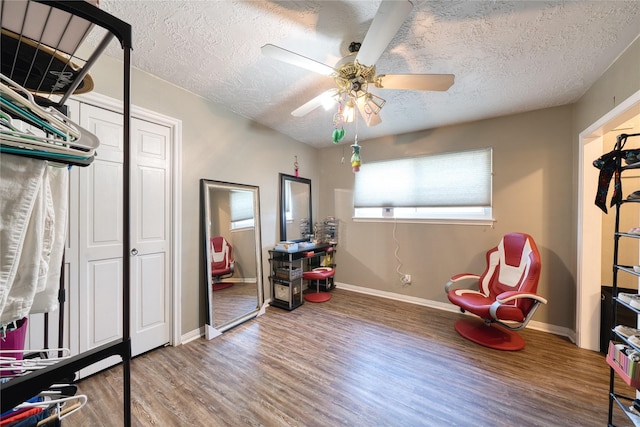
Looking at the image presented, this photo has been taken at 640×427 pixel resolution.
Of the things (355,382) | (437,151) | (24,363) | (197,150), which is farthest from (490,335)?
(197,150)

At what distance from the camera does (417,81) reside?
1.54 m

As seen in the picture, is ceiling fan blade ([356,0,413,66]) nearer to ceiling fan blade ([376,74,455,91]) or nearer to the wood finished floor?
ceiling fan blade ([376,74,455,91])

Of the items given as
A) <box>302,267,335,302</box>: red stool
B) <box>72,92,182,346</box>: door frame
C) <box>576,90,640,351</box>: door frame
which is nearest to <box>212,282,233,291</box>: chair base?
<box>72,92,182,346</box>: door frame

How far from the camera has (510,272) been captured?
8.09ft

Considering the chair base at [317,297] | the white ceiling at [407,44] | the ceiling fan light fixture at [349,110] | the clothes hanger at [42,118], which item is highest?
the white ceiling at [407,44]

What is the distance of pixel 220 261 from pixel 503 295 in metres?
2.88

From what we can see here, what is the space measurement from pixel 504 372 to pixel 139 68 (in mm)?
3914

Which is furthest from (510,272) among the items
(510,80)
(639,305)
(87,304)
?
(87,304)

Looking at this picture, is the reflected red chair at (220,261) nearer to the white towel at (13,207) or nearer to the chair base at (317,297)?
the chair base at (317,297)

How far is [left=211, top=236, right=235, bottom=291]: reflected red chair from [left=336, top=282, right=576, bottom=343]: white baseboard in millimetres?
1981

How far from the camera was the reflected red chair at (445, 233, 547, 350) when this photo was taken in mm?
2090

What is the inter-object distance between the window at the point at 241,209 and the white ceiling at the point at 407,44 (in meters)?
1.06

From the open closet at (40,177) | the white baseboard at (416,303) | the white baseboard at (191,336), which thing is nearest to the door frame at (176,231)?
the white baseboard at (191,336)

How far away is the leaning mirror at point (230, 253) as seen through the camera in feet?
7.90
